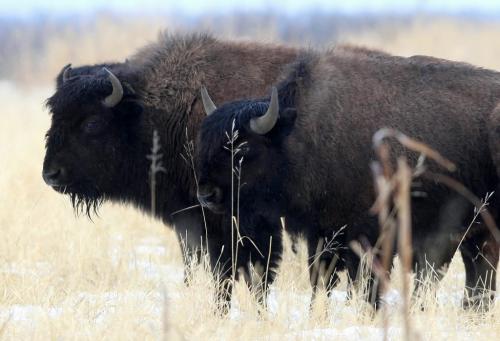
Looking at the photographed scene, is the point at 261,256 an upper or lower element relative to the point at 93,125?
lower

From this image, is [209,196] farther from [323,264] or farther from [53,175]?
[53,175]

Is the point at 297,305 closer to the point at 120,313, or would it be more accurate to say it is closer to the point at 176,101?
the point at 120,313

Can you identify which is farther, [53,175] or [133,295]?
[53,175]

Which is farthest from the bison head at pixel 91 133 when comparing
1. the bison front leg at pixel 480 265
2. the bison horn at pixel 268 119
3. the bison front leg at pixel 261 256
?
the bison front leg at pixel 480 265

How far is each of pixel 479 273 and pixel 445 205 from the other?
0.86 meters

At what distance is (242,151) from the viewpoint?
21.7ft

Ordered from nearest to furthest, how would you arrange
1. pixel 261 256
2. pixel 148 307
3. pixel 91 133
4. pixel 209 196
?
1. pixel 148 307
2. pixel 209 196
3. pixel 261 256
4. pixel 91 133

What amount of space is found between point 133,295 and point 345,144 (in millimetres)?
1848

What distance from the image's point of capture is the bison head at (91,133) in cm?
751

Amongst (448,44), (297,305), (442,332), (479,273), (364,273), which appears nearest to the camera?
(442,332)

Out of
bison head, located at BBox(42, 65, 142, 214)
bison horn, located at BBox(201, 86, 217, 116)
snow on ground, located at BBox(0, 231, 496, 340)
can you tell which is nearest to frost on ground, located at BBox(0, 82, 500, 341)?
snow on ground, located at BBox(0, 231, 496, 340)

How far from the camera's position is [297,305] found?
6.30 m

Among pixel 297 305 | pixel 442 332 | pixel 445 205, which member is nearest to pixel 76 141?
pixel 297 305

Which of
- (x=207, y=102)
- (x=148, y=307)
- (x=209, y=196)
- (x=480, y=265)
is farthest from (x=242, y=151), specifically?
(x=480, y=265)
